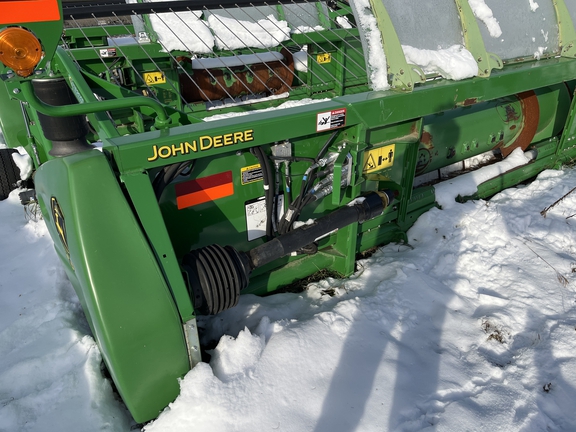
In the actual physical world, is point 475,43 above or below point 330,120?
above

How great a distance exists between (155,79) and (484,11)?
12.2ft

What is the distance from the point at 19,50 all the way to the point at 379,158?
1877 mm

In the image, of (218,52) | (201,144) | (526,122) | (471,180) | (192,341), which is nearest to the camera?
(201,144)

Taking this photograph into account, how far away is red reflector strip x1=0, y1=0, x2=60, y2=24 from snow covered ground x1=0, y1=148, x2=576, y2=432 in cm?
138

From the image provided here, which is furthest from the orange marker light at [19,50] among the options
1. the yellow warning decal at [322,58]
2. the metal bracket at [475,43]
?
the yellow warning decal at [322,58]

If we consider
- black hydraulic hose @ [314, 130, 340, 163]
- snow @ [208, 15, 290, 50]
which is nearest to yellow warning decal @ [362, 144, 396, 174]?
black hydraulic hose @ [314, 130, 340, 163]

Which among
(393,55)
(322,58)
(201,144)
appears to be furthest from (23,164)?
(322,58)

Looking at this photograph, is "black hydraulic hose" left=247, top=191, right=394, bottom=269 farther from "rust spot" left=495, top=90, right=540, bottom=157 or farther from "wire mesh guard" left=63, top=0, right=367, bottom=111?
"wire mesh guard" left=63, top=0, right=367, bottom=111

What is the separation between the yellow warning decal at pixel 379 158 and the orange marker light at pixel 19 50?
1.69 metres

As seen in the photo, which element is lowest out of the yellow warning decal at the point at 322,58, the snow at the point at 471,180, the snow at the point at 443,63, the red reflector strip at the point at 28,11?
the snow at the point at 471,180

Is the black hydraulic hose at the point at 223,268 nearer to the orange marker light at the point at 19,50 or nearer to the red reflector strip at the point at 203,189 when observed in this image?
the red reflector strip at the point at 203,189

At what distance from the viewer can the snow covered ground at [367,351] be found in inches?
71.0

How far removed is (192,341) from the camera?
73.2 inches

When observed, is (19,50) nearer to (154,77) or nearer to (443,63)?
(443,63)
